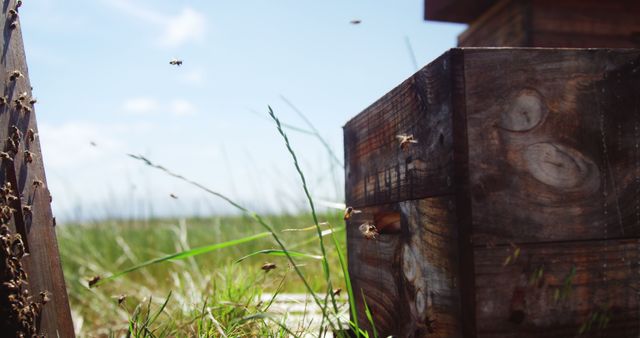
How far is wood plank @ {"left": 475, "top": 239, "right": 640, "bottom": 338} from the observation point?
154cm

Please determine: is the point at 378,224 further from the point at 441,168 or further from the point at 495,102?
the point at 495,102

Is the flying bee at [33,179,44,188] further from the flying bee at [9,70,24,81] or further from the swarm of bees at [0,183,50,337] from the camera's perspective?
the flying bee at [9,70,24,81]

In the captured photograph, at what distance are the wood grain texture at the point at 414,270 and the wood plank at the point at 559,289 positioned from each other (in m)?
0.09

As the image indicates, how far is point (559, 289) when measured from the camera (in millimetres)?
1597

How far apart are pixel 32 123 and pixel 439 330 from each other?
1.47 m

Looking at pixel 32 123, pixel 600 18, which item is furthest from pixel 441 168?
pixel 600 18

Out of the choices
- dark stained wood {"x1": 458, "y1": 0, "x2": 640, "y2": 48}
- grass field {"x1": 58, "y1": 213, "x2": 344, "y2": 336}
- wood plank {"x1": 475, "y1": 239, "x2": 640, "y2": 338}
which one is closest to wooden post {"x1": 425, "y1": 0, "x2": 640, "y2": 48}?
dark stained wood {"x1": 458, "y1": 0, "x2": 640, "y2": 48}

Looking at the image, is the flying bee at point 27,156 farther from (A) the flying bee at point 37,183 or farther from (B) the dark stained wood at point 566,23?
(B) the dark stained wood at point 566,23

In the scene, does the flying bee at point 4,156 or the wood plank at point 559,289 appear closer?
the wood plank at point 559,289

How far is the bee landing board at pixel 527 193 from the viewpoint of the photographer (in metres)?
1.53

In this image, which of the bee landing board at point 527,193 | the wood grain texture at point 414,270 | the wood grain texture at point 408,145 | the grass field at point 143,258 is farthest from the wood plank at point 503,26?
the bee landing board at point 527,193

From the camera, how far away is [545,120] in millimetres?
1588

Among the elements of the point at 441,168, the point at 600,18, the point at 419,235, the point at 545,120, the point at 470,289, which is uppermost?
the point at 600,18

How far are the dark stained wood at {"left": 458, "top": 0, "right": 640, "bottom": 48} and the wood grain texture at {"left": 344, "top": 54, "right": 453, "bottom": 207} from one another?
1.88 meters
